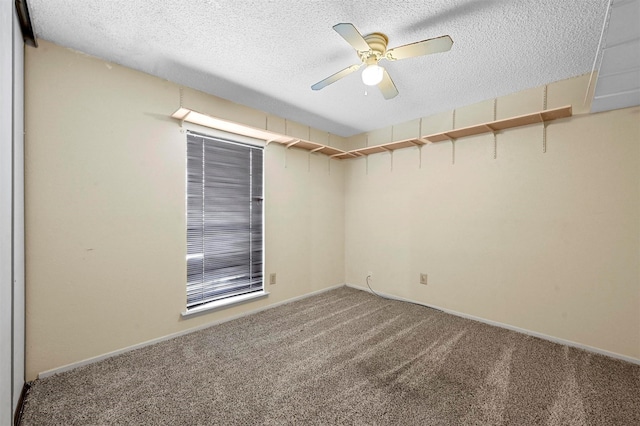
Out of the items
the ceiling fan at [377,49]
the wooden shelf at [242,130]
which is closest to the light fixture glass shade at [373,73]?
the ceiling fan at [377,49]

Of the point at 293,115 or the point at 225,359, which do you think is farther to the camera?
the point at 293,115

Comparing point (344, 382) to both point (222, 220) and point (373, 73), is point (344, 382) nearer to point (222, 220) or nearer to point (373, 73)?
point (222, 220)

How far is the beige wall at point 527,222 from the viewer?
2283 millimetres

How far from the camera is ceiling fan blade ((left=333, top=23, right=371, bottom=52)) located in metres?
1.45

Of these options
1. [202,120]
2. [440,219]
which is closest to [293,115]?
[202,120]

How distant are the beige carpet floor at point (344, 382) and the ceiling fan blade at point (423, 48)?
88.4 inches

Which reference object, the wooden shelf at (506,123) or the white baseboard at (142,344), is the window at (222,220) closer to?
the white baseboard at (142,344)

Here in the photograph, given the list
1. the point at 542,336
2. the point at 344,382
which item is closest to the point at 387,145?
the point at 542,336

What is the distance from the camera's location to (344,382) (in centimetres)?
191

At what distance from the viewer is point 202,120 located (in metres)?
2.60

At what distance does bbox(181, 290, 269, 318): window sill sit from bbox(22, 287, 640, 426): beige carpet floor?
20cm

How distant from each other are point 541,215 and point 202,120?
350cm

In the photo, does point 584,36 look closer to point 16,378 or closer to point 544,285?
point 544,285

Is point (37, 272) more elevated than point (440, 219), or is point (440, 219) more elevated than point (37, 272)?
point (440, 219)
